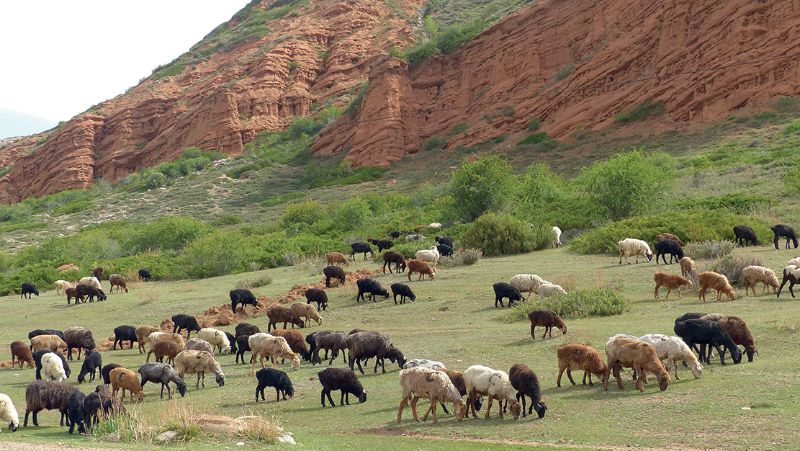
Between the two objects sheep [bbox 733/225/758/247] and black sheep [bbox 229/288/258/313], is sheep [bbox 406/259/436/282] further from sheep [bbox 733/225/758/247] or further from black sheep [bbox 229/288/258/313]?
sheep [bbox 733/225/758/247]

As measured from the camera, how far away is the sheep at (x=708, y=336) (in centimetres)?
1766

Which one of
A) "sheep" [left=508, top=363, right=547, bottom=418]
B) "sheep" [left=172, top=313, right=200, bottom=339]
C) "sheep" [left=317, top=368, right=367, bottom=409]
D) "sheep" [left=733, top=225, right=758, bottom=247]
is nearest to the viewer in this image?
"sheep" [left=508, top=363, right=547, bottom=418]

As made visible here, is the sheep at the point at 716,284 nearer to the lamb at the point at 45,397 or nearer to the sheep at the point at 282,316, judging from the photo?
the sheep at the point at 282,316

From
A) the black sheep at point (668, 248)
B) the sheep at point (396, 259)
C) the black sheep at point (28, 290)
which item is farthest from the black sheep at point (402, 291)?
the black sheep at point (28, 290)

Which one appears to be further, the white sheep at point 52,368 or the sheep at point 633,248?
the sheep at point 633,248

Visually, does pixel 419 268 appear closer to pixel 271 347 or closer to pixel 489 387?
pixel 271 347

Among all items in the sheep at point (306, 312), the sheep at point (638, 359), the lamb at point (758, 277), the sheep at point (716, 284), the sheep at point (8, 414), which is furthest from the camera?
the sheep at point (306, 312)

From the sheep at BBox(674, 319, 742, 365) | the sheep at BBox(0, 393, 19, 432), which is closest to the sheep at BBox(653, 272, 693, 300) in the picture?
the sheep at BBox(674, 319, 742, 365)

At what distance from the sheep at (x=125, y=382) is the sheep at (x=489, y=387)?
292 inches

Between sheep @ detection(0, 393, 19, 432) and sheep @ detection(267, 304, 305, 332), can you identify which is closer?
sheep @ detection(0, 393, 19, 432)

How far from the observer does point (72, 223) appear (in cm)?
8862

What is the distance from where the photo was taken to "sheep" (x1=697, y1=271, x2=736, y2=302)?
82.3ft

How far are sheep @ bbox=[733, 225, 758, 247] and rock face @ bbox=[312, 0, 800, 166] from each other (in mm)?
35234

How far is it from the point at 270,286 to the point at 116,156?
83843 mm
